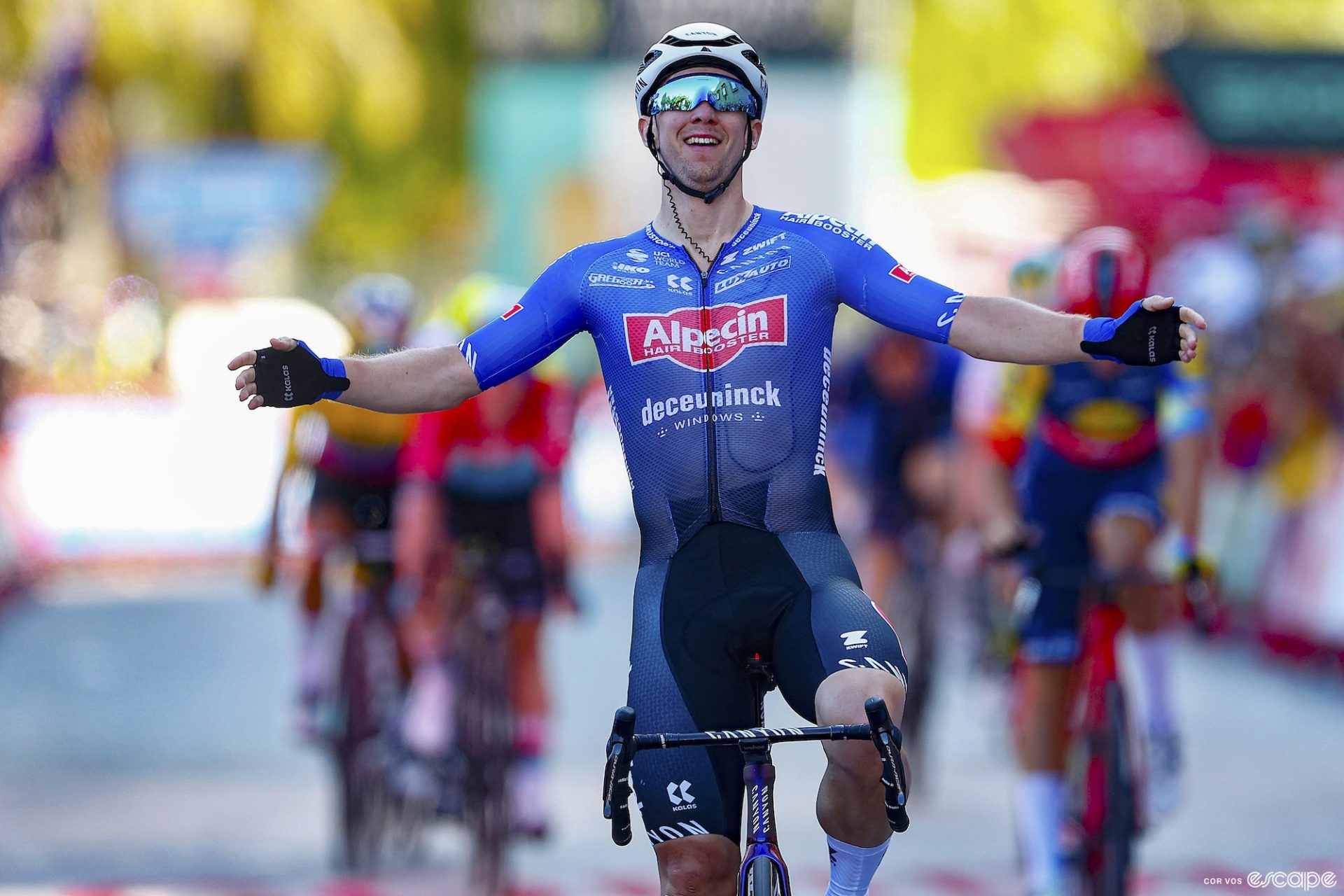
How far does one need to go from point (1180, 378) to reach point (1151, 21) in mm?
36090

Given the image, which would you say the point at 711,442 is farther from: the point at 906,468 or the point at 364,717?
the point at 906,468

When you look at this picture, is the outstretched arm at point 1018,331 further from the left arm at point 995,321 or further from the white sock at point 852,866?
the white sock at point 852,866

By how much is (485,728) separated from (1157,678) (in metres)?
2.64

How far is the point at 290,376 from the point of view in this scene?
4.95 metres

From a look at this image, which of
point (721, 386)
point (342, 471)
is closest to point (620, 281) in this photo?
point (721, 386)

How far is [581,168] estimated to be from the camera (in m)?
48.3

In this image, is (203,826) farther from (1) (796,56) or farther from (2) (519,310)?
(1) (796,56)

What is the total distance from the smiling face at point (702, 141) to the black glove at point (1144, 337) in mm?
975

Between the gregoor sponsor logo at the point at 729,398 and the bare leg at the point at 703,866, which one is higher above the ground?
the gregoor sponsor logo at the point at 729,398

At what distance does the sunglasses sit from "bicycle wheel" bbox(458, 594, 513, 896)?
412 centimetres

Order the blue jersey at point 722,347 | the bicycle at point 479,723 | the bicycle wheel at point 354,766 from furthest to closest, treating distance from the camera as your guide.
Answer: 1. the bicycle wheel at point 354,766
2. the bicycle at point 479,723
3. the blue jersey at point 722,347

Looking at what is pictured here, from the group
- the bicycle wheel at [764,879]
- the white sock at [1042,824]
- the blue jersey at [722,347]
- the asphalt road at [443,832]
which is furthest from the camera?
the asphalt road at [443,832]

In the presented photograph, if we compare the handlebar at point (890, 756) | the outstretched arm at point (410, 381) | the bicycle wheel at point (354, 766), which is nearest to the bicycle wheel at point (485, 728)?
the bicycle wheel at point (354, 766)

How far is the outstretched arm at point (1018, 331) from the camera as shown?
4.92 m
